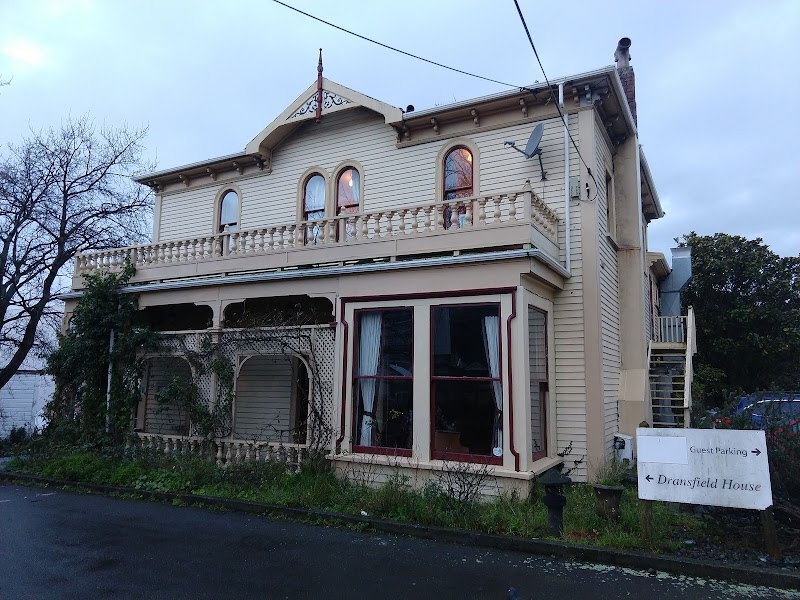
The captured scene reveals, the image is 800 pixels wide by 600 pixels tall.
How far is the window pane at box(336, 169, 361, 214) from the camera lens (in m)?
14.3

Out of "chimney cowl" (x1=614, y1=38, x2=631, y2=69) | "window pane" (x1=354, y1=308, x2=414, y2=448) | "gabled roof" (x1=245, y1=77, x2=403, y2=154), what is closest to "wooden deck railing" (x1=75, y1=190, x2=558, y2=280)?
"window pane" (x1=354, y1=308, x2=414, y2=448)

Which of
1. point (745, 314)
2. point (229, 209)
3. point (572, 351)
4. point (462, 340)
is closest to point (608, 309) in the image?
point (572, 351)

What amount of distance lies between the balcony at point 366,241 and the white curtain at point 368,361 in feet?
4.29

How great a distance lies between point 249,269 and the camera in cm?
1293

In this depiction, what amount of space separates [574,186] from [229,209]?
9.59 metres

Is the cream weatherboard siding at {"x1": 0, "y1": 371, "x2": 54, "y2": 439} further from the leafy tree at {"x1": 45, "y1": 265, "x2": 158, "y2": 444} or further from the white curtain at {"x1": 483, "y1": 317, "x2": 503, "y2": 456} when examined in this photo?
the white curtain at {"x1": 483, "y1": 317, "x2": 503, "y2": 456}

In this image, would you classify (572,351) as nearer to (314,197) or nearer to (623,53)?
(314,197)

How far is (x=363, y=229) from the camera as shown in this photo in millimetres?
11594

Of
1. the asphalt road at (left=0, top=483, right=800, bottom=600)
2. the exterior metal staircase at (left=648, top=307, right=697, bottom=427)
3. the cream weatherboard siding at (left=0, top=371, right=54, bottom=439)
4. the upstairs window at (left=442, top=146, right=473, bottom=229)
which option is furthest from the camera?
the cream weatherboard siding at (left=0, top=371, right=54, bottom=439)

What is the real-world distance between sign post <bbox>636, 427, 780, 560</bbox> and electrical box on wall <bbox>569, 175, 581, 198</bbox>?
19.3 feet

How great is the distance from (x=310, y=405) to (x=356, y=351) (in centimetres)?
136

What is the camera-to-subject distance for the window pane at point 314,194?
14867 mm

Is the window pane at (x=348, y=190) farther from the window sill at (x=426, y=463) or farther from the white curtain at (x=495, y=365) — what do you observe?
the window sill at (x=426, y=463)

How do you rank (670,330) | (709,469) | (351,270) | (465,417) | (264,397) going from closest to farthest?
(709,469) → (465,417) → (351,270) → (264,397) → (670,330)
